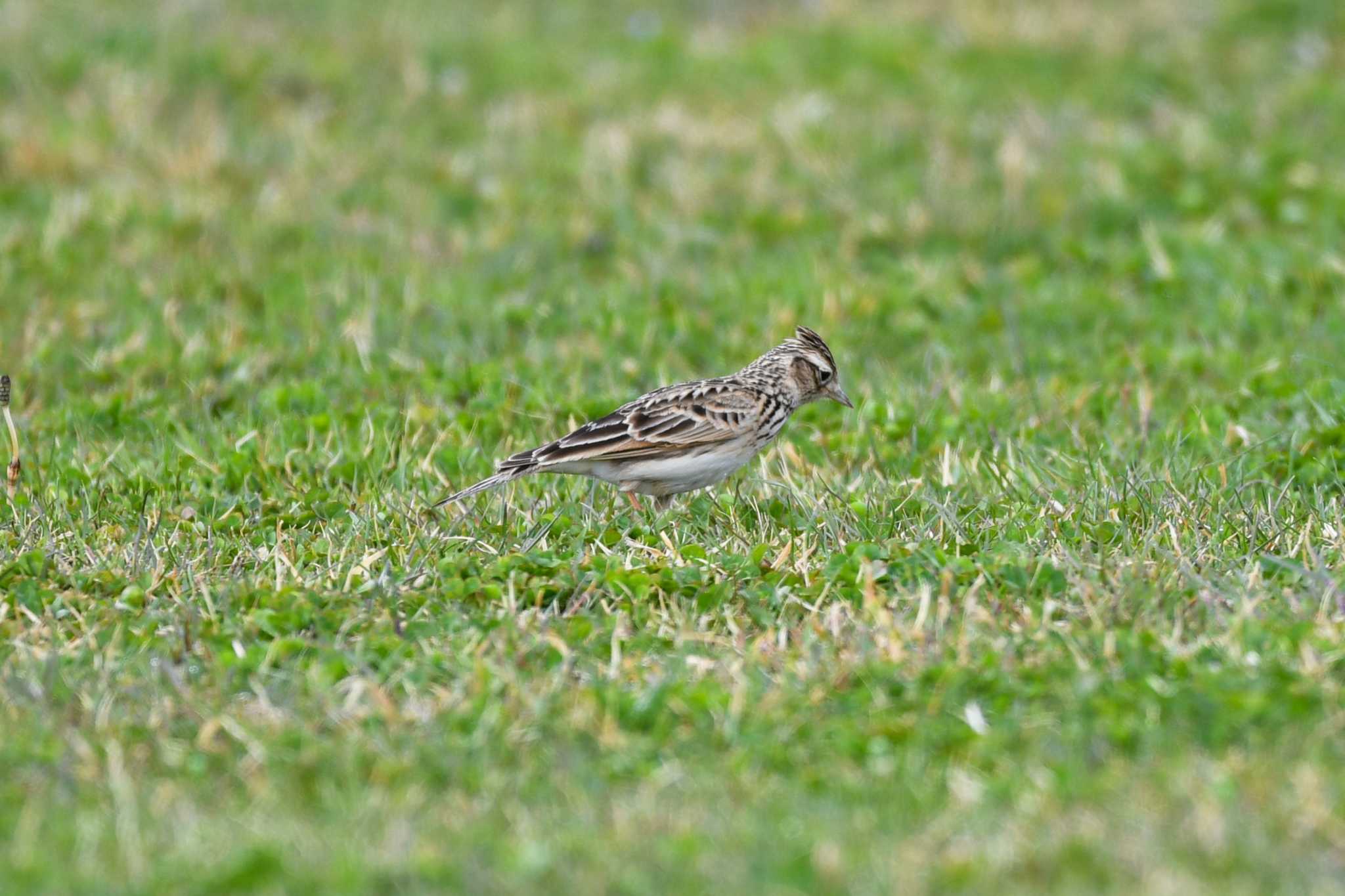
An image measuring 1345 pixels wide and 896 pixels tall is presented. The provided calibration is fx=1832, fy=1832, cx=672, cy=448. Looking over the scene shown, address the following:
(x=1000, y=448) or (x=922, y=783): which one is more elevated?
(x=922, y=783)

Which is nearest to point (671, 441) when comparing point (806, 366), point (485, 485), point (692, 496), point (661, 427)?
point (661, 427)

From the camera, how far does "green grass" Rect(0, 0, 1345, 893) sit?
447 centimetres

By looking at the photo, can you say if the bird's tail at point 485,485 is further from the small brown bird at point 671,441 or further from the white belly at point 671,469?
the white belly at point 671,469

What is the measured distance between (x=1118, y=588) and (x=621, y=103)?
875cm

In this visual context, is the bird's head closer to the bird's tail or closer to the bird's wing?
the bird's wing

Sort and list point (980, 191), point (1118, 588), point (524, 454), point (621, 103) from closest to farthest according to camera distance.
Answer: point (1118, 588), point (524, 454), point (980, 191), point (621, 103)

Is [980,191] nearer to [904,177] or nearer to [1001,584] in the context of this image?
[904,177]

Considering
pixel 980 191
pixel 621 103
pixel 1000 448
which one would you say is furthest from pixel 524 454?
pixel 621 103

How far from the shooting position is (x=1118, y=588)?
5.78 meters

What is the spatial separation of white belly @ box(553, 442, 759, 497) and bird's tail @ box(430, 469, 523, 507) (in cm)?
19

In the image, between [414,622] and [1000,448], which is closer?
[414,622]

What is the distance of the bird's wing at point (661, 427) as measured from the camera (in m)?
7.26

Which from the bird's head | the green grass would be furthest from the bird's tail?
the bird's head

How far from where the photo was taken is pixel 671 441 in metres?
7.30
